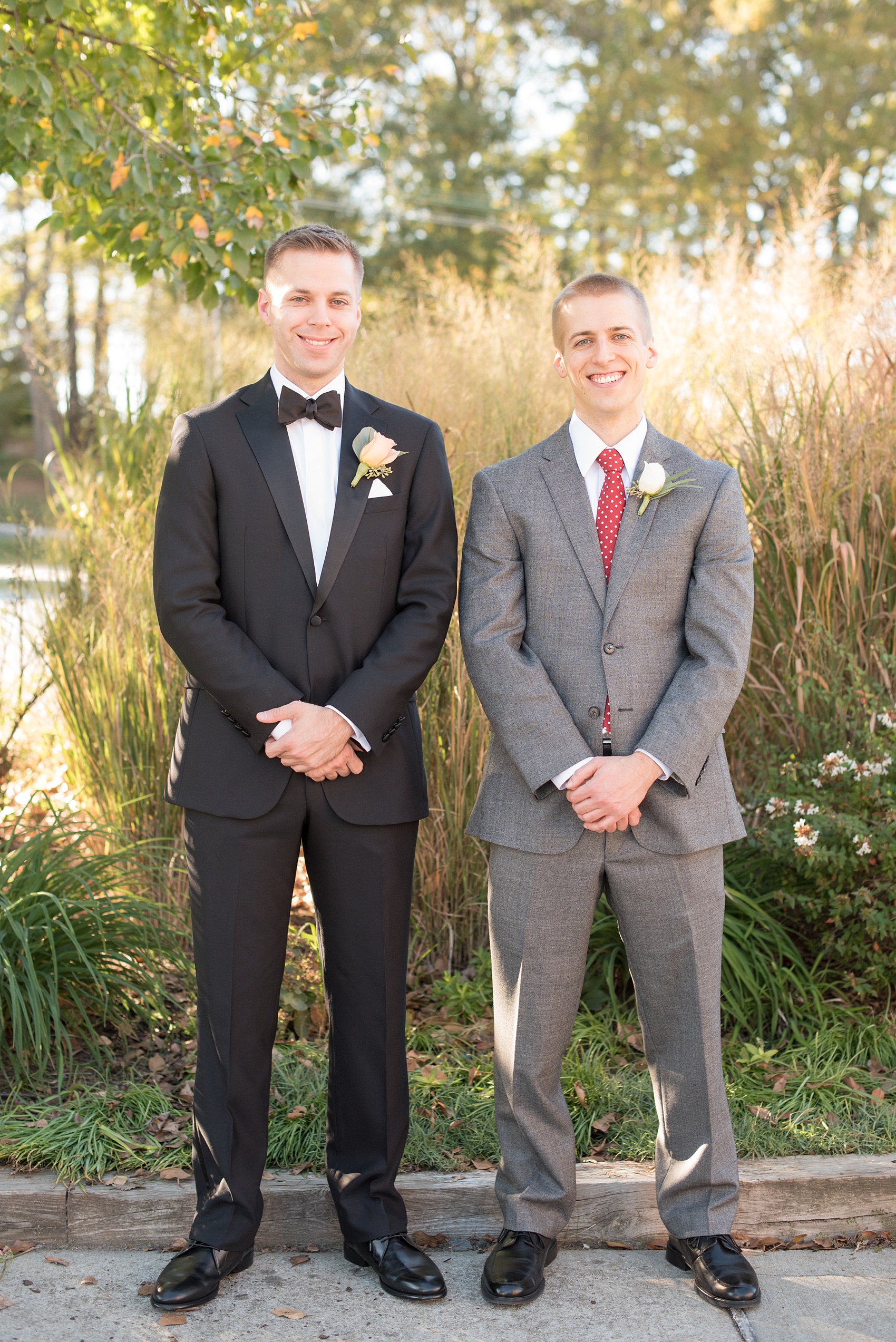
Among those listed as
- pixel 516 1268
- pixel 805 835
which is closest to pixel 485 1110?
pixel 516 1268

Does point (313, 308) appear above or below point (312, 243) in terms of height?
below

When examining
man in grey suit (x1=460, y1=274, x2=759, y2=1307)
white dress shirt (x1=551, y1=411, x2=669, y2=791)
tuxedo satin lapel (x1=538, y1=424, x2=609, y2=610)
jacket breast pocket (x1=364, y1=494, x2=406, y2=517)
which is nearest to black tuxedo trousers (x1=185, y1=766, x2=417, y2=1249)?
man in grey suit (x1=460, y1=274, x2=759, y2=1307)

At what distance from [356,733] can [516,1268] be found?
1226 mm

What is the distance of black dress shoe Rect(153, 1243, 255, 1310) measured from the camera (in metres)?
2.37

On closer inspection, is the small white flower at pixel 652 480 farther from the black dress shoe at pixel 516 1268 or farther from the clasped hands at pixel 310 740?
the black dress shoe at pixel 516 1268

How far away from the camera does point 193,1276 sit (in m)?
2.39

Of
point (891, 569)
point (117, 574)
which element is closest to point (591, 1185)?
point (891, 569)

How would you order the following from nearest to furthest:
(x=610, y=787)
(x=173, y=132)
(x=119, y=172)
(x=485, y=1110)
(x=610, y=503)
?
1. (x=610, y=787)
2. (x=610, y=503)
3. (x=485, y=1110)
4. (x=119, y=172)
5. (x=173, y=132)

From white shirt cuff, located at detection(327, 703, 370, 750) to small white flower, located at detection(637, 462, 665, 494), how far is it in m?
0.82

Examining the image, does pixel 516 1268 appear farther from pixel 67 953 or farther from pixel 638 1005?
pixel 67 953

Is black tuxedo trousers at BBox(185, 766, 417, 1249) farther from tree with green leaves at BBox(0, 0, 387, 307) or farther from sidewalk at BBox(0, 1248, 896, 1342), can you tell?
tree with green leaves at BBox(0, 0, 387, 307)

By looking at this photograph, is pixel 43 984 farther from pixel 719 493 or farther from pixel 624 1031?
pixel 719 493

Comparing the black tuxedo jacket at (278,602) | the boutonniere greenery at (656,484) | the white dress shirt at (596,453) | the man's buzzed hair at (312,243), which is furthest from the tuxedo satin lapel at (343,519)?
the boutonniere greenery at (656,484)

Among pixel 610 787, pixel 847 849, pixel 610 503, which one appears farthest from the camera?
pixel 847 849
